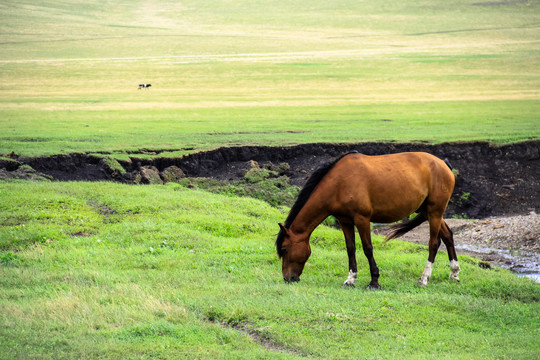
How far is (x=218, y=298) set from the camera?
9.52 m

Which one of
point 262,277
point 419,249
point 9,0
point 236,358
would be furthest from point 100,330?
point 9,0

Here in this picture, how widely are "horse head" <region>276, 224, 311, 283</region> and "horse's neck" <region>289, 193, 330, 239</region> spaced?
0.17m

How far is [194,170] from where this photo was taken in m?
24.5

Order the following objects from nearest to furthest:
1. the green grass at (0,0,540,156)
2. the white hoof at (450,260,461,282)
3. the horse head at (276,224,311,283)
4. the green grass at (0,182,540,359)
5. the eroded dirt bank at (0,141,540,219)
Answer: the green grass at (0,182,540,359) < the horse head at (276,224,311,283) < the white hoof at (450,260,461,282) < the eroded dirt bank at (0,141,540,219) < the green grass at (0,0,540,156)

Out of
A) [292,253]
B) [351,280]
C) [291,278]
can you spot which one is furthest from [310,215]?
[351,280]

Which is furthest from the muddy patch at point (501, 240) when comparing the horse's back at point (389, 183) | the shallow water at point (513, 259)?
the horse's back at point (389, 183)

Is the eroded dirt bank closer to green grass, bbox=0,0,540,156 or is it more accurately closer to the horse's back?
green grass, bbox=0,0,540,156

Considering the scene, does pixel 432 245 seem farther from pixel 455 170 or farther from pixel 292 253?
pixel 455 170

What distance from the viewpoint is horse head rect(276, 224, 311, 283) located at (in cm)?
1065

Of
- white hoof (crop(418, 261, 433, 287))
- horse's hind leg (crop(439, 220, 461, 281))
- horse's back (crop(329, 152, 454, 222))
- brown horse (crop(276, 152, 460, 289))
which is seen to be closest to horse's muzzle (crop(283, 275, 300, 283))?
brown horse (crop(276, 152, 460, 289))

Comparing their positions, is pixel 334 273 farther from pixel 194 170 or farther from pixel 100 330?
pixel 194 170

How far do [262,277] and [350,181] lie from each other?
2.47 metres

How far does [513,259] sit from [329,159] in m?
9.38

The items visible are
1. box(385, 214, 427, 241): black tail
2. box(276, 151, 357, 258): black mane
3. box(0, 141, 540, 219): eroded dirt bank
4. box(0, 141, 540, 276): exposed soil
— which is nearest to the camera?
box(276, 151, 357, 258): black mane
